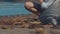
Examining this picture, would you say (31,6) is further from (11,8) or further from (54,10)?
(11,8)

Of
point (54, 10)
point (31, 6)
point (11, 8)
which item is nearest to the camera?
point (54, 10)

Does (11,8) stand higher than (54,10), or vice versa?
(54,10)

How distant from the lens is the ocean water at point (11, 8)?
461 cm

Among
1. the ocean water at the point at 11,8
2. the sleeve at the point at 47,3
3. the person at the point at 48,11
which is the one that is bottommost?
the ocean water at the point at 11,8

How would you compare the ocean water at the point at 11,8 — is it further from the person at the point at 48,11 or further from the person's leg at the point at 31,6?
the person at the point at 48,11

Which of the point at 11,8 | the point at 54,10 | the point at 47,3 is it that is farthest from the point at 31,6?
the point at 11,8

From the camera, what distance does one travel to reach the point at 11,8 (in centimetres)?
475

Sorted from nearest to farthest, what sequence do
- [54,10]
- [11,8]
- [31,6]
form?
[54,10], [31,6], [11,8]

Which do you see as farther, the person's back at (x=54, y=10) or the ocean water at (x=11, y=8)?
the ocean water at (x=11, y=8)

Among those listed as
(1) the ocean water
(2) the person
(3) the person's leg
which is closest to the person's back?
(2) the person

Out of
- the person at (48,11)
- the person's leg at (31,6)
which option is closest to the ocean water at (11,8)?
the person's leg at (31,6)

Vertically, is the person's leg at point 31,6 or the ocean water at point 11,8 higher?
the person's leg at point 31,6

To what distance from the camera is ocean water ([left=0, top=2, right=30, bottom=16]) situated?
4605mm

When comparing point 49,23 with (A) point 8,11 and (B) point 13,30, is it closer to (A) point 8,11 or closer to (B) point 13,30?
(B) point 13,30
